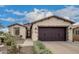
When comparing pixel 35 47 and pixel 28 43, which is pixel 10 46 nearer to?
pixel 28 43

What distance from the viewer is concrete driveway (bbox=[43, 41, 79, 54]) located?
584 cm

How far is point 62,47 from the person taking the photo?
5.89m

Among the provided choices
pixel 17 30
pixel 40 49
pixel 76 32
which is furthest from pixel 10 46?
pixel 76 32

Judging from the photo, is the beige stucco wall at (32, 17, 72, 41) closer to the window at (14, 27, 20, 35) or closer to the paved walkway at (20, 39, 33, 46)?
the paved walkway at (20, 39, 33, 46)

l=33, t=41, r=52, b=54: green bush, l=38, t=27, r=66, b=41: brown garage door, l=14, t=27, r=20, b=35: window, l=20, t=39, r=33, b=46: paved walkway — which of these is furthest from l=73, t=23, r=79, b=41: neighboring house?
l=14, t=27, r=20, b=35: window

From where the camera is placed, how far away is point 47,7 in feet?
19.3

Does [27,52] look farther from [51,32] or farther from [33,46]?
[51,32]

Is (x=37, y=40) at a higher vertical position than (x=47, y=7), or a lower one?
lower

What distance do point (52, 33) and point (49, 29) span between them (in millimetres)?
141

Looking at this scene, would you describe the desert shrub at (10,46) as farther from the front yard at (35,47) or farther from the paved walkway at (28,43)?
the paved walkway at (28,43)

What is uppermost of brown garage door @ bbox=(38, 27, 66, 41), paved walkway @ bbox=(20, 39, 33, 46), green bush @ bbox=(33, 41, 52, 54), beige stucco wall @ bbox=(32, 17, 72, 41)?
beige stucco wall @ bbox=(32, 17, 72, 41)
